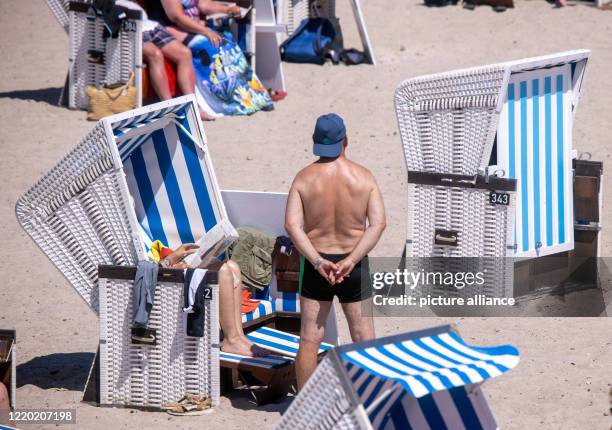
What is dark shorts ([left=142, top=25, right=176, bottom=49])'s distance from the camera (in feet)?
34.2

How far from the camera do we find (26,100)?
11414 millimetres

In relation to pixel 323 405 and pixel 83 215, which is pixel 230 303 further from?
pixel 323 405

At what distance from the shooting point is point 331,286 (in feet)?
19.1

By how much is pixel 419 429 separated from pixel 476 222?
2.39 metres

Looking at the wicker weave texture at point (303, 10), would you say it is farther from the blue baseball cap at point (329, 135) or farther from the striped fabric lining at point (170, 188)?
the blue baseball cap at point (329, 135)

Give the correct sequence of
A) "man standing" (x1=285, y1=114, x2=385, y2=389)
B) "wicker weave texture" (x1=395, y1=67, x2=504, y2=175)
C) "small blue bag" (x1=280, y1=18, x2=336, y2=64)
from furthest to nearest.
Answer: "small blue bag" (x1=280, y1=18, x2=336, y2=64) → "wicker weave texture" (x1=395, y1=67, x2=504, y2=175) → "man standing" (x1=285, y1=114, x2=385, y2=389)

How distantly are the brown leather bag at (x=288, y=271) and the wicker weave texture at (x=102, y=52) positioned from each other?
13.0 ft

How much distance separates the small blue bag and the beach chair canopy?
511cm

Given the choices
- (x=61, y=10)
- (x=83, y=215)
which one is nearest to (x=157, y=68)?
(x=61, y=10)

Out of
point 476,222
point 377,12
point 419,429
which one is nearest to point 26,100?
point 377,12

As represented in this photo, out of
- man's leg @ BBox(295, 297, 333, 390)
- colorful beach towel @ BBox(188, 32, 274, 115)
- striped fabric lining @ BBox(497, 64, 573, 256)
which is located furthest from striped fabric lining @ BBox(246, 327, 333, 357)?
colorful beach towel @ BBox(188, 32, 274, 115)

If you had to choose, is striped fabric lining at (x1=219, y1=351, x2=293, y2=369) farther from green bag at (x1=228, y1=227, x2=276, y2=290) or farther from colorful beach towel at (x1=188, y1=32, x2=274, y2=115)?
colorful beach towel at (x1=188, y1=32, x2=274, y2=115)

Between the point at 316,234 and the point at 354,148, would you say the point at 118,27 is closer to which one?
the point at 354,148

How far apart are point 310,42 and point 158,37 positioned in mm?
2421
